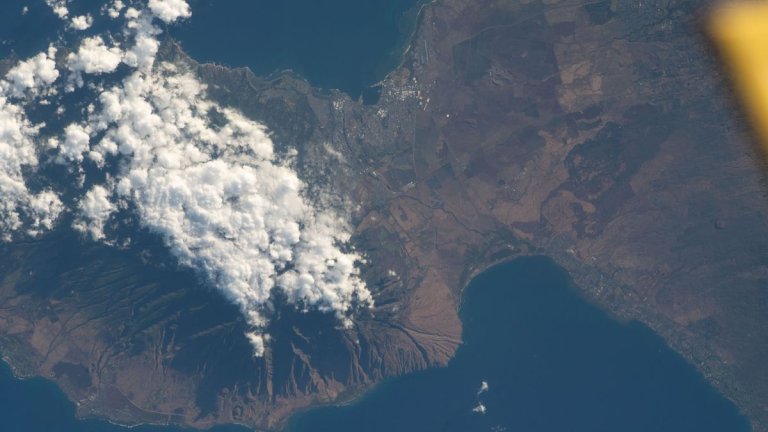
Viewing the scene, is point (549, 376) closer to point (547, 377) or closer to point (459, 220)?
point (547, 377)

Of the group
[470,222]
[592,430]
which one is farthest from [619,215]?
[592,430]

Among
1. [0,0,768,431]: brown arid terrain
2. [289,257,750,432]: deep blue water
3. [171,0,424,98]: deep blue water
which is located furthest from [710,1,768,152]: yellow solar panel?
[171,0,424,98]: deep blue water

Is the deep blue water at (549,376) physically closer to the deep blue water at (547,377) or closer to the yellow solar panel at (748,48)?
the deep blue water at (547,377)

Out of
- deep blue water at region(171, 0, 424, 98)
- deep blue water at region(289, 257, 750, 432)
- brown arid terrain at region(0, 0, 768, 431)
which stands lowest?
deep blue water at region(289, 257, 750, 432)

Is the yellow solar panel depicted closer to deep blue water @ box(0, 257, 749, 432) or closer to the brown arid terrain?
the brown arid terrain

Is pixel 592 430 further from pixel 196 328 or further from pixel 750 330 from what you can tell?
pixel 196 328
